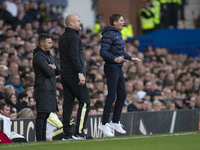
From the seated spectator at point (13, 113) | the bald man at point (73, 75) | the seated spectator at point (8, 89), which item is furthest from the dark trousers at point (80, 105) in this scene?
the seated spectator at point (8, 89)

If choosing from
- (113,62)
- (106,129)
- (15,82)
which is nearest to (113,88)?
(113,62)

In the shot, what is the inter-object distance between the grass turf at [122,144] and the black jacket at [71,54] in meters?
1.10

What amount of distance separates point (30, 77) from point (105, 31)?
3860 millimetres

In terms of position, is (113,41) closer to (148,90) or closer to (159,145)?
(159,145)

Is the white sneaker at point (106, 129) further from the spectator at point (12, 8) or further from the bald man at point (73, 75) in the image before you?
the spectator at point (12, 8)

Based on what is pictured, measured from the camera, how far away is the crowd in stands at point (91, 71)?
1275cm

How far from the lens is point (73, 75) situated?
9.09 metres

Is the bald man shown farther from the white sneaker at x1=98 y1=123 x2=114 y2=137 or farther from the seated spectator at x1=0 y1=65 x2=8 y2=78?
the seated spectator at x1=0 y1=65 x2=8 y2=78

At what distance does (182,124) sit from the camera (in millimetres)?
14461

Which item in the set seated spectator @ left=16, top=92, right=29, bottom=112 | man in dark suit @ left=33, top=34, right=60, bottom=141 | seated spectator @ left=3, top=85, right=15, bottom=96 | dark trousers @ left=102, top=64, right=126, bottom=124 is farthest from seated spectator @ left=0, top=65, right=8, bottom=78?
dark trousers @ left=102, top=64, right=126, bottom=124

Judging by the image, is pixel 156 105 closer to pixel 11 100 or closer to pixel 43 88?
pixel 11 100

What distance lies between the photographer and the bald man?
898cm

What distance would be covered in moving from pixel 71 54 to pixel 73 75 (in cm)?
33

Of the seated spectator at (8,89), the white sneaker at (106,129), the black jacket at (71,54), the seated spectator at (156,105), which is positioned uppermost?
the black jacket at (71,54)
